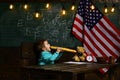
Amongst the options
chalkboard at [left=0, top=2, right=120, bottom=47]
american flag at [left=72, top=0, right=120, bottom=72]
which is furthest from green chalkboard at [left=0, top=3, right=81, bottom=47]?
american flag at [left=72, top=0, right=120, bottom=72]

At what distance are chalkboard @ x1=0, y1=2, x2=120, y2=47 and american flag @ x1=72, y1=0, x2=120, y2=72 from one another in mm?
205

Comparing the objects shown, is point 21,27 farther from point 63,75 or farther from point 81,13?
point 63,75

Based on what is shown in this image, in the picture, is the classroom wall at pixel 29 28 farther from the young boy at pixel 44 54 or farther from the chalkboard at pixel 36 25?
the young boy at pixel 44 54

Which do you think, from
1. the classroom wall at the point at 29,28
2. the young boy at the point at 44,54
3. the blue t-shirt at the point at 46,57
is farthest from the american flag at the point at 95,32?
the blue t-shirt at the point at 46,57

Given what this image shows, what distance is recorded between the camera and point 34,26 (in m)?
10.4

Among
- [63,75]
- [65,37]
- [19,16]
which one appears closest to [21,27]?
[19,16]

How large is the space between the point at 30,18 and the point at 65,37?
1.17 meters

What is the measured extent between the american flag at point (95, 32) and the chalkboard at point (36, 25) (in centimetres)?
21

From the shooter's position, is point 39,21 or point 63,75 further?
point 39,21

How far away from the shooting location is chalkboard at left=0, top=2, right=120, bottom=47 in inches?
405

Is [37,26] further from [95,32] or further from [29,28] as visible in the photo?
[95,32]

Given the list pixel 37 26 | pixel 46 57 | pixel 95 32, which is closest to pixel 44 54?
pixel 46 57

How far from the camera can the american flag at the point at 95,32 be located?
10.1 m

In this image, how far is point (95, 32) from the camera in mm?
10227
